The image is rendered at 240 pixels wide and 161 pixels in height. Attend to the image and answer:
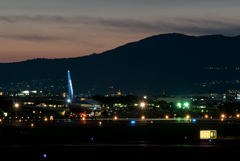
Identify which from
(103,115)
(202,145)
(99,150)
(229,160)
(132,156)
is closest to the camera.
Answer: (229,160)

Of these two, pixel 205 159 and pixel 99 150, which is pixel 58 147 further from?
pixel 205 159

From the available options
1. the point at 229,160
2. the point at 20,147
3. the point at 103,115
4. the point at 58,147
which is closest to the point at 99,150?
the point at 58,147

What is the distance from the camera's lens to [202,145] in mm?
39750

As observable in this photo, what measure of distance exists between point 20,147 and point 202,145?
13.9 meters

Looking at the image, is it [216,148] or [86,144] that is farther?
[86,144]

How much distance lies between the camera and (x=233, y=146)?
129ft

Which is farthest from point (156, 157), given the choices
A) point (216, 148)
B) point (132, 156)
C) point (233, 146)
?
point (233, 146)

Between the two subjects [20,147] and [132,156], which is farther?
[20,147]

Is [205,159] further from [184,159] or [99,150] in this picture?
[99,150]

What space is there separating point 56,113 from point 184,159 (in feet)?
367

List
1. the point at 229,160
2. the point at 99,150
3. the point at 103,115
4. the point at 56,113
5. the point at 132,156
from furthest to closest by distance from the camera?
the point at 56,113, the point at 103,115, the point at 99,150, the point at 132,156, the point at 229,160

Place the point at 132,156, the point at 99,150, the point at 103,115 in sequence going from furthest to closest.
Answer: the point at 103,115, the point at 99,150, the point at 132,156

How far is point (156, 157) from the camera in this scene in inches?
1273

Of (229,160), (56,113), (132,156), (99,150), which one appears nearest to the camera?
(229,160)
